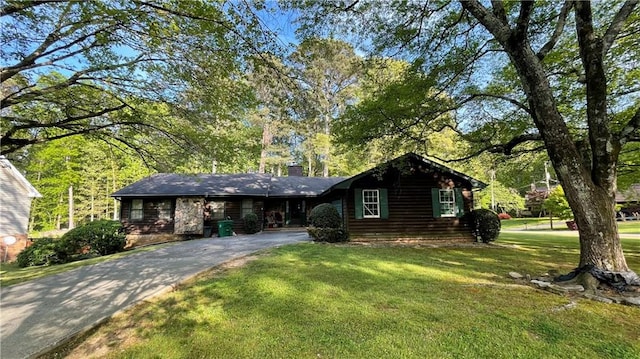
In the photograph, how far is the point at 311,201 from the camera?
21219 mm

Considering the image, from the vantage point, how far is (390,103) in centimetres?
857

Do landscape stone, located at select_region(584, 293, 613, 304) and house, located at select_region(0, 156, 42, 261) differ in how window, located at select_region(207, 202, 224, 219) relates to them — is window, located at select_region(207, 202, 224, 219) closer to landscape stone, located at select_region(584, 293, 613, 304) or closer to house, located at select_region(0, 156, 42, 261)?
house, located at select_region(0, 156, 42, 261)

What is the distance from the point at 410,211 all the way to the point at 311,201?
9.13m

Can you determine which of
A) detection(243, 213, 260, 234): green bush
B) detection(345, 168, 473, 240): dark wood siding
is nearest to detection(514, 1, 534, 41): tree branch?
detection(345, 168, 473, 240): dark wood siding

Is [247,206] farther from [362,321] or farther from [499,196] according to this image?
[499,196]

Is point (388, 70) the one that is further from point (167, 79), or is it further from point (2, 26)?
point (2, 26)

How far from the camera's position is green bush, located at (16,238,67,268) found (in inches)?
453

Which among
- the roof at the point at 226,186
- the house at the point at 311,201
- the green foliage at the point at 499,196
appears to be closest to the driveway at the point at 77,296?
the house at the point at 311,201

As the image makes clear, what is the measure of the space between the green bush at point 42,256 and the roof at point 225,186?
573 centimetres

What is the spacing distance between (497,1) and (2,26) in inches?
354

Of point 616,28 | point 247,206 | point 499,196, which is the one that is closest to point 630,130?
point 616,28

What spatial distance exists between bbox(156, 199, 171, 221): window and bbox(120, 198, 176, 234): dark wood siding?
122 mm

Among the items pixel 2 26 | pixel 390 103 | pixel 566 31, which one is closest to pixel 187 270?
pixel 2 26

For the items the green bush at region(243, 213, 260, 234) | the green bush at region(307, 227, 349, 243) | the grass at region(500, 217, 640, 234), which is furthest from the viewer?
the grass at region(500, 217, 640, 234)
